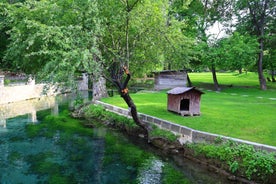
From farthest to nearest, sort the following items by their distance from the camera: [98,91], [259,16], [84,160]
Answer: [259,16] → [98,91] → [84,160]

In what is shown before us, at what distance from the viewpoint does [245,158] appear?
29.6 feet

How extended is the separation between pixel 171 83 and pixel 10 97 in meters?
15.0

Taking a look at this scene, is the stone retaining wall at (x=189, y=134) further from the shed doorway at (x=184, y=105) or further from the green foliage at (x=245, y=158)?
the shed doorway at (x=184, y=105)

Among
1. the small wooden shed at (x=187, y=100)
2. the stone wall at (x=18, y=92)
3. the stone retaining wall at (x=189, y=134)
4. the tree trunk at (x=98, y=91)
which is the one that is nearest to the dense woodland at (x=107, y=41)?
the small wooden shed at (x=187, y=100)

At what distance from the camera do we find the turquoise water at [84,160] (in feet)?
31.4

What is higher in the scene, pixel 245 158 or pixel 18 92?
pixel 18 92

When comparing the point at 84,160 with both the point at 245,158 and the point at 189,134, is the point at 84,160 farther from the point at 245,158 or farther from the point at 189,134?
the point at 245,158

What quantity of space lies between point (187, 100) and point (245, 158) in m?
5.99

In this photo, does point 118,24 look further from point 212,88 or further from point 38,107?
point 212,88

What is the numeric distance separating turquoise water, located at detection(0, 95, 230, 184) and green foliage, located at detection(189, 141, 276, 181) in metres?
0.63

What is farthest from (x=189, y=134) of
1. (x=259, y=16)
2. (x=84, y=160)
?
(x=259, y=16)

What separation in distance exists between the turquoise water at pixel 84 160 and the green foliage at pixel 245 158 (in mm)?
635

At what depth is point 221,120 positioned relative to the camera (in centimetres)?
1334

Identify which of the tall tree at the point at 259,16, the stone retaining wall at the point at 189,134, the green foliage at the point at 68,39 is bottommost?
the stone retaining wall at the point at 189,134
